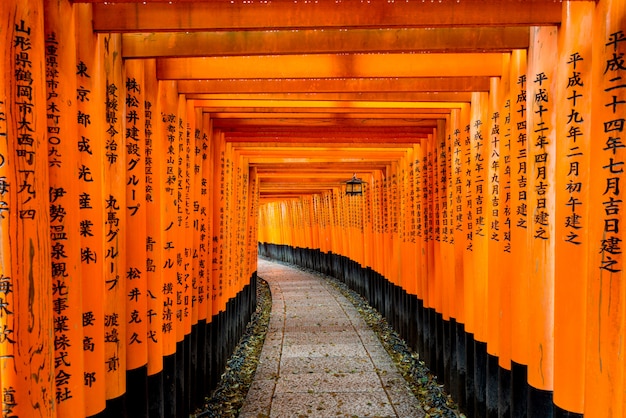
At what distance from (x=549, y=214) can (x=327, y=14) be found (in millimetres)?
2260

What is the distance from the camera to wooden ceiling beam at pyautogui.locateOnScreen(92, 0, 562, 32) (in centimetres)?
358

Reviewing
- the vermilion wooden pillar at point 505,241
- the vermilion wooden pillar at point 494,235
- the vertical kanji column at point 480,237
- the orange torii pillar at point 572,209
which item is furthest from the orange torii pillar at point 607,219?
the vertical kanji column at point 480,237

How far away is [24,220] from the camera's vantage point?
2615mm

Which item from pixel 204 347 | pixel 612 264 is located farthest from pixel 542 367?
pixel 204 347

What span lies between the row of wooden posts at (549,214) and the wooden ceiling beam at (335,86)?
39 centimetres

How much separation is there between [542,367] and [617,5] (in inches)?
103

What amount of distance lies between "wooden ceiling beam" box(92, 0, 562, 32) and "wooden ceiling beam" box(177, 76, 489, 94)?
6.37 ft

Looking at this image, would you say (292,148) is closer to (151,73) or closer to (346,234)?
(151,73)

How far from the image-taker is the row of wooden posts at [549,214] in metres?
2.96

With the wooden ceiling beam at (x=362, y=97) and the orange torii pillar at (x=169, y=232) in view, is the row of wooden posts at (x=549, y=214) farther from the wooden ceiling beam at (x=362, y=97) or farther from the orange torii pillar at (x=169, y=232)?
the orange torii pillar at (x=169, y=232)

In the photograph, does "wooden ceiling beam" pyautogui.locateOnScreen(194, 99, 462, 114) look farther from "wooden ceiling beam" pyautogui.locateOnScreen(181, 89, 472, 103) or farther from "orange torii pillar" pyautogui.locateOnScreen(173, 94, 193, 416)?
"orange torii pillar" pyautogui.locateOnScreen(173, 94, 193, 416)

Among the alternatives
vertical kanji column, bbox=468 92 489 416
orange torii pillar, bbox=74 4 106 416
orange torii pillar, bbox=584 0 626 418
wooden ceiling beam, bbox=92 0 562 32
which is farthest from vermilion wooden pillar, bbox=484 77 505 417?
orange torii pillar, bbox=74 4 106 416

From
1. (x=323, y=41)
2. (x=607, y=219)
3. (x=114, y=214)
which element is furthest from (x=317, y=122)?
(x=607, y=219)

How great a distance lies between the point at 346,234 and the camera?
1898 cm
